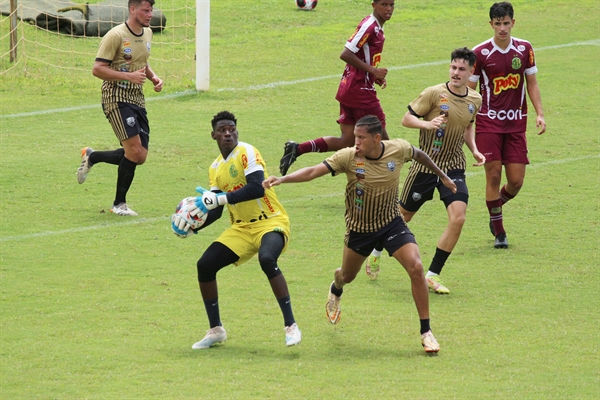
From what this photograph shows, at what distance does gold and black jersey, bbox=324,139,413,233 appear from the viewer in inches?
314

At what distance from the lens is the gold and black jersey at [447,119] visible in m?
9.56

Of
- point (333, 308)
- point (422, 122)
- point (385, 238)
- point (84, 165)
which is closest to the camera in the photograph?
point (385, 238)

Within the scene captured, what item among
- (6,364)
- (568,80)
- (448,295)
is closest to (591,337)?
(448,295)

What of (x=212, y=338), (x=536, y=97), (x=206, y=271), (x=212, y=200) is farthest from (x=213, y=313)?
(x=536, y=97)

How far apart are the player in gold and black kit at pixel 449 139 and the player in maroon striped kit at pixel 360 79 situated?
151 centimetres

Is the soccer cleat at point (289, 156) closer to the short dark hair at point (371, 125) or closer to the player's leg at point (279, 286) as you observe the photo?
the player's leg at point (279, 286)

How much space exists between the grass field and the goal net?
1.44 ft

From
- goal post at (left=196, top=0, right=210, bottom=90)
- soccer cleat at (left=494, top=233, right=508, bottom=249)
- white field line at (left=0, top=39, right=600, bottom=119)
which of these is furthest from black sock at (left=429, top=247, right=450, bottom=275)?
goal post at (left=196, top=0, right=210, bottom=90)

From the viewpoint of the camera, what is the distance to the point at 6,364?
7434 mm

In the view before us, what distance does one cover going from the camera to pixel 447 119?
9523 millimetres

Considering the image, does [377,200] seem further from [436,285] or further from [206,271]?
[436,285]

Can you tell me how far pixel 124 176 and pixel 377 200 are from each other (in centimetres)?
450

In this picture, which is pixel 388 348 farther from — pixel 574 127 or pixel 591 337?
pixel 574 127

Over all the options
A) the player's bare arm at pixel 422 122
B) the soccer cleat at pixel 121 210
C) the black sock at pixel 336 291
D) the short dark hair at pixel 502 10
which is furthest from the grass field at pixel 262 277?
the short dark hair at pixel 502 10
